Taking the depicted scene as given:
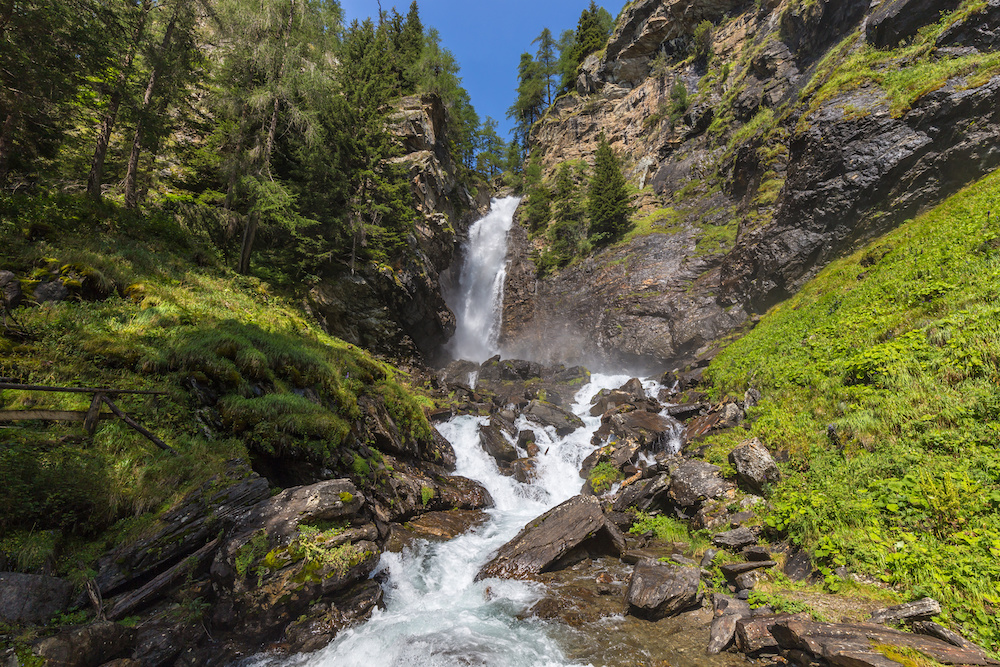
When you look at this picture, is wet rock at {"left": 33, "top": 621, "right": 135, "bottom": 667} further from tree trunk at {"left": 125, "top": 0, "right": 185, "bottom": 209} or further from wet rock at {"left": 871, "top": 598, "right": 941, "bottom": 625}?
tree trunk at {"left": 125, "top": 0, "right": 185, "bottom": 209}

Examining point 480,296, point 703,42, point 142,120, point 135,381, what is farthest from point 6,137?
point 703,42

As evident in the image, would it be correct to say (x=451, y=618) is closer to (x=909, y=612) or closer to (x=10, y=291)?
(x=909, y=612)

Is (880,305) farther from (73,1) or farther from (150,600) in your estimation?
(73,1)

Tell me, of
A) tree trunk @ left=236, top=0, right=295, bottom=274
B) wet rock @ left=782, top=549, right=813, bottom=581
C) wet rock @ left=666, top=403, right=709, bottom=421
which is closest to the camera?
wet rock @ left=782, top=549, right=813, bottom=581

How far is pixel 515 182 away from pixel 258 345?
45573 mm

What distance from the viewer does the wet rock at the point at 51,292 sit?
7488 mm

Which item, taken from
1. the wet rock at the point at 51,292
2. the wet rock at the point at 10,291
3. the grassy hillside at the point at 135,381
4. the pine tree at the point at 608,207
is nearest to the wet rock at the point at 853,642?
the grassy hillside at the point at 135,381

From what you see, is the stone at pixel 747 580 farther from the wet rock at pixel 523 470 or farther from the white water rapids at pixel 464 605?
the wet rock at pixel 523 470

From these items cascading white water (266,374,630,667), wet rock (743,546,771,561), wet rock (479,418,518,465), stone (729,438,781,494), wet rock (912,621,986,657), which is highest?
stone (729,438,781,494)

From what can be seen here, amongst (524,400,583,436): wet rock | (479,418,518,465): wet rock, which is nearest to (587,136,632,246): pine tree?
(524,400,583,436): wet rock

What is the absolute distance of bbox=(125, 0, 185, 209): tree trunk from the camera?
13.3m

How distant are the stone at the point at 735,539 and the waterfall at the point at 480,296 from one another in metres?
26.1

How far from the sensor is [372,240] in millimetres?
22109

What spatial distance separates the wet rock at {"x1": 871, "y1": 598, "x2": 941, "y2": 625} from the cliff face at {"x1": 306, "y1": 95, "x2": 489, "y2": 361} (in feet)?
68.9
